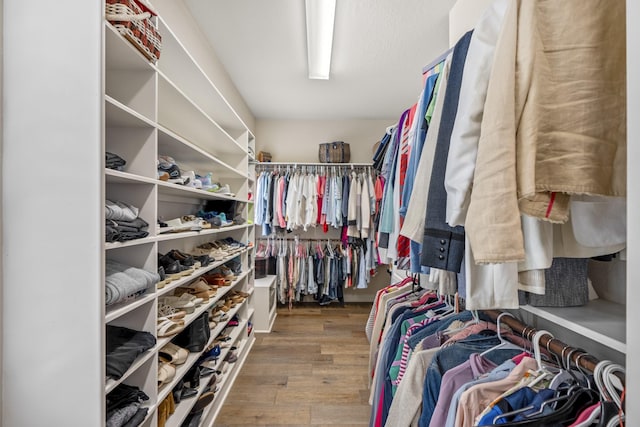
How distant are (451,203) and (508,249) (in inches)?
6.1

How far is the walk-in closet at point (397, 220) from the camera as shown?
586 mm

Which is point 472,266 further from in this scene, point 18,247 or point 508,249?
point 18,247

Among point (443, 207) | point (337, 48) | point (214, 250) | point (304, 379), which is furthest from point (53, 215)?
point (337, 48)

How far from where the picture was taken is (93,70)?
2.86ft

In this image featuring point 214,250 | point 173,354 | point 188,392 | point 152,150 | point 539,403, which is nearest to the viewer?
point 539,403

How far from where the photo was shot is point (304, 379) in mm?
2332

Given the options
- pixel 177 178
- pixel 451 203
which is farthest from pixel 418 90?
pixel 451 203

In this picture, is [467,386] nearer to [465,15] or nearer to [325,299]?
[465,15]

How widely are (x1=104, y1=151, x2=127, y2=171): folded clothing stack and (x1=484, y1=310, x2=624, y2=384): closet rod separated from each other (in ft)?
4.82

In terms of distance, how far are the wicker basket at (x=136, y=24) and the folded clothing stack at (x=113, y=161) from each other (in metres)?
0.40

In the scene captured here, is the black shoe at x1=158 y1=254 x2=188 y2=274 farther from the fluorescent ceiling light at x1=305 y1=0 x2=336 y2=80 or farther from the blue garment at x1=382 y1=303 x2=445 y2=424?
the fluorescent ceiling light at x1=305 y1=0 x2=336 y2=80

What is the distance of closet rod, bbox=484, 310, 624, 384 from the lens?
0.73 meters

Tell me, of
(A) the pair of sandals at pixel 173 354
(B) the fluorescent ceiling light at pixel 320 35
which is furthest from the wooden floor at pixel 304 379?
(B) the fluorescent ceiling light at pixel 320 35

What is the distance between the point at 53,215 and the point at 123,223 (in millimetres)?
196
